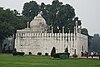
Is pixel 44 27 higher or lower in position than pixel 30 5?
lower

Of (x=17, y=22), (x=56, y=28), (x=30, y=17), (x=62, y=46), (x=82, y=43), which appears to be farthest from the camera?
(x=30, y=17)

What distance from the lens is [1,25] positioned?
71250 mm

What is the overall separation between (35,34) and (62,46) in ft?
21.0

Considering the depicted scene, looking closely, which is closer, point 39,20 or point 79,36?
point 79,36

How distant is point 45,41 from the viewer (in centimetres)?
6894

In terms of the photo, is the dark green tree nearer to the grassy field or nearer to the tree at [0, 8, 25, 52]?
the tree at [0, 8, 25, 52]

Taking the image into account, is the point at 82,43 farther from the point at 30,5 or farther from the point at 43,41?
the point at 30,5

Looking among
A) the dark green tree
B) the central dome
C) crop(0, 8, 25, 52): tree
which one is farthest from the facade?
the dark green tree

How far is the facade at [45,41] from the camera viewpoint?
6712 cm

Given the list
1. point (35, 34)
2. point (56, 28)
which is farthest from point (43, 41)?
point (56, 28)

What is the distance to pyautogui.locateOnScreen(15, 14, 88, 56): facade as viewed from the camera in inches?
2643

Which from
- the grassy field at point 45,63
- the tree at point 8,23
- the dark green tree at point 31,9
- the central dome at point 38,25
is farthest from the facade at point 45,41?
the grassy field at point 45,63

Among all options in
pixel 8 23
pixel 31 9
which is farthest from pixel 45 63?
pixel 31 9

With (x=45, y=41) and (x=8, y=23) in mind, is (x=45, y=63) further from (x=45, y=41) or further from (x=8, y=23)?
(x=8, y=23)
